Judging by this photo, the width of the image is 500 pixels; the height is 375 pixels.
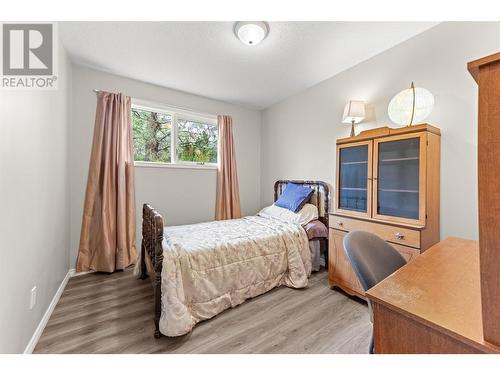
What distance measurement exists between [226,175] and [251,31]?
2069 mm

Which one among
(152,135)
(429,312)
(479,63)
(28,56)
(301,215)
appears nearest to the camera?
(479,63)

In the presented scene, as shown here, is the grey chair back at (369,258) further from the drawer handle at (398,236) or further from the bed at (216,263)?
the bed at (216,263)

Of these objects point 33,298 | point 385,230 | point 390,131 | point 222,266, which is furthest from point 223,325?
point 390,131

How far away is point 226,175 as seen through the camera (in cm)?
350

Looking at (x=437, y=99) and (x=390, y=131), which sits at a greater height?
(x=437, y=99)

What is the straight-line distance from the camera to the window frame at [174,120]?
9.57ft

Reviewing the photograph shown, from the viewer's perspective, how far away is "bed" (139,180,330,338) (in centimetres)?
157

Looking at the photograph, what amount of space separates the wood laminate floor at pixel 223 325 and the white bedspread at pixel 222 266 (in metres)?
0.11

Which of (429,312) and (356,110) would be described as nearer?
(429,312)

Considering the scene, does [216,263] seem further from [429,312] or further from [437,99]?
[437,99]

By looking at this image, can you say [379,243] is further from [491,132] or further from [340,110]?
[340,110]

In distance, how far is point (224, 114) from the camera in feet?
11.8
